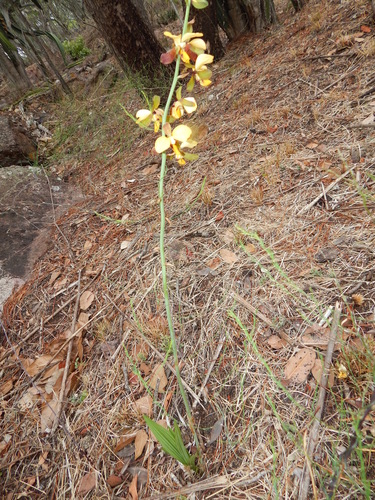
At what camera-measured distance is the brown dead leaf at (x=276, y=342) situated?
111cm

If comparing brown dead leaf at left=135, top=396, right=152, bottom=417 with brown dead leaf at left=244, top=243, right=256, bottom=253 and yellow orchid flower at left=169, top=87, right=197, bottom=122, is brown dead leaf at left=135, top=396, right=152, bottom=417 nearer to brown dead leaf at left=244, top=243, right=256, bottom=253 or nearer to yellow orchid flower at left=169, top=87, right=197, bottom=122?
brown dead leaf at left=244, top=243, right=256, bottom=253

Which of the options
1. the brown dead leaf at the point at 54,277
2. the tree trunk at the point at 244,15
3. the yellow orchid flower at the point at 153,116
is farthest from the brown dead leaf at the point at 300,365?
the tree trunk at the point at 244,15

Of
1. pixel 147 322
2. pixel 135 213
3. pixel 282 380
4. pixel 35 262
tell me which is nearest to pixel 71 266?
pixel 35 262

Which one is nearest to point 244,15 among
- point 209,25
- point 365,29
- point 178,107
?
point 209,25

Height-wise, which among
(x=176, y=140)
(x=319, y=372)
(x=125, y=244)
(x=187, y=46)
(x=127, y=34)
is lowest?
(x=319, y=372)

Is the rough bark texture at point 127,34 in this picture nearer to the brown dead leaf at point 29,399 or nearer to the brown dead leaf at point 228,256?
the brown dead leaf at point 228,256

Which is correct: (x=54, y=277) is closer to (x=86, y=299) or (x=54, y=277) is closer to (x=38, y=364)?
(x=86, y=299)

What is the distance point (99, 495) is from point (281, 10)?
236 inches

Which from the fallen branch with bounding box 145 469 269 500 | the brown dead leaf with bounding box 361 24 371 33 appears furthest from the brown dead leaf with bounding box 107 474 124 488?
the brown dead leaf with bounding box 361 24 371 33

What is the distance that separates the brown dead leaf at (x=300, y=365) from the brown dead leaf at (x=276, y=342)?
0.19 ft

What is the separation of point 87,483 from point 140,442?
0.23 metres

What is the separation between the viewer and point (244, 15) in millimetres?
4043

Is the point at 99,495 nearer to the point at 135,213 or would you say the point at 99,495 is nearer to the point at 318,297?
the point at 318,297

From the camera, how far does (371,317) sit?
1023 millimetres
